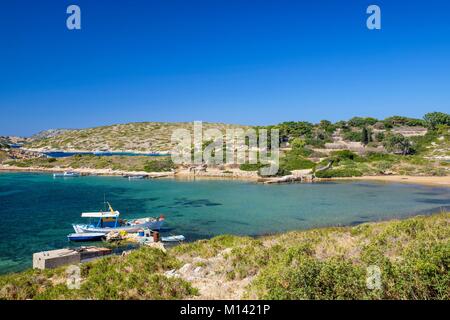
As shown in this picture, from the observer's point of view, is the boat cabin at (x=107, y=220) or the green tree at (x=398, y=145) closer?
the boat cabin at (x=107, y=220)

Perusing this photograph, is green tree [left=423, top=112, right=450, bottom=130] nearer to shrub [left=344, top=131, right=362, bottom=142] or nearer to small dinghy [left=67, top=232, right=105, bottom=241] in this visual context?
shrub [left=344, top=131, right=362, bottom=142]

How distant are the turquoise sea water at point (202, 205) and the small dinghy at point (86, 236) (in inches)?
19.5

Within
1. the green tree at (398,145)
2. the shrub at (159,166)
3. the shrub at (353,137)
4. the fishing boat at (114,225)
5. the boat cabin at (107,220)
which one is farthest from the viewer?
the shrub at (353,137)

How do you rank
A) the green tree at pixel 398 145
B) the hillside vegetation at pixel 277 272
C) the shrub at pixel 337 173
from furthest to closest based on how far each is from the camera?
the green tree at pixel 398 145, the shrub at pixel 337 173, the hillside vegetation at pixel 277 272

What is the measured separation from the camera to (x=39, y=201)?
3478cm

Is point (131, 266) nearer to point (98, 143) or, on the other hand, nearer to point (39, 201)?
point (39, 201)

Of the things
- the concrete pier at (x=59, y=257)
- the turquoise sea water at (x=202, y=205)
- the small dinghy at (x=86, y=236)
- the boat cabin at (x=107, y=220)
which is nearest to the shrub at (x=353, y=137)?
the turquoise sea water at (x=202, y=205)

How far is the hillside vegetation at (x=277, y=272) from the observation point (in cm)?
730

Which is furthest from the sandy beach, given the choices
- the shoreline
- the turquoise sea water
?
the turquoise sea water

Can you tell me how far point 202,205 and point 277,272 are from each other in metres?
24.8

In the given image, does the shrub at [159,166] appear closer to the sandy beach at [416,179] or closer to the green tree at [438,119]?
the sandy beach at [416,179]

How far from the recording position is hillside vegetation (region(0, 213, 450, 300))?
24.0ft

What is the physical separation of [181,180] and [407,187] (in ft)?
98.9
